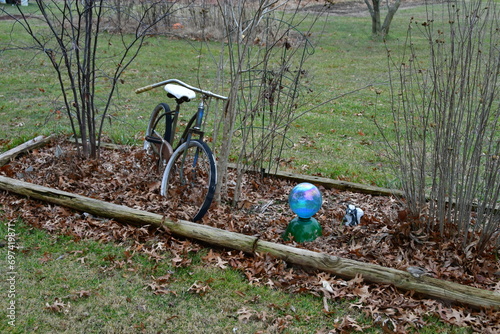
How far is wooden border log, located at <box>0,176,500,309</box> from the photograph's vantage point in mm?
3857

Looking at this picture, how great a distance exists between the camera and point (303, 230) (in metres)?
4.72

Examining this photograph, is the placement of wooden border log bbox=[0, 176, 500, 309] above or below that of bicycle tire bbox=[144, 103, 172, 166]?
below

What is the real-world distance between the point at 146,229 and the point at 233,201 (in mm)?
1128

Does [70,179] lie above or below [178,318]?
above

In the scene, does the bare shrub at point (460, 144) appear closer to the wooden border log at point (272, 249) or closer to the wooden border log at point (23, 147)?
the wooden border log at point (272, 249)

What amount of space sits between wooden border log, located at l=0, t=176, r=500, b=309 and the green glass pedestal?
41cm

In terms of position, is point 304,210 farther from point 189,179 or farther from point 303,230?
point 189,179

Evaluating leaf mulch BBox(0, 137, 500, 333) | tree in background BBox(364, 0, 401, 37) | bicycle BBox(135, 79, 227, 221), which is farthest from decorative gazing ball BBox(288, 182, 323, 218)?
tree in background BBox(364, 0, 401, 37)

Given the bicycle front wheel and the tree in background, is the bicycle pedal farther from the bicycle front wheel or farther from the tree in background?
the tree in background

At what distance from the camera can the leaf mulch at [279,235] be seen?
386 centimetres

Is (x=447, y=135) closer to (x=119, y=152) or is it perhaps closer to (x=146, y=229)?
(x=146, y=229)

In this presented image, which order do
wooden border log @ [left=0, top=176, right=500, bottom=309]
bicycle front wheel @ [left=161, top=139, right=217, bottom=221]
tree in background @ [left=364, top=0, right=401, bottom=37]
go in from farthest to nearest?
tree in background @ [left=364, top=0, right=401, bottom=37], bicycle front wheel @ [left=161, top=139, right=217, bottom=221], wooden border log @ [left=0, top=176, right=500, bottom=309]

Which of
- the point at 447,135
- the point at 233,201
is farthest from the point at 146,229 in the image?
the point at 447,135

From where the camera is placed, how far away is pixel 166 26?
57.4ft
